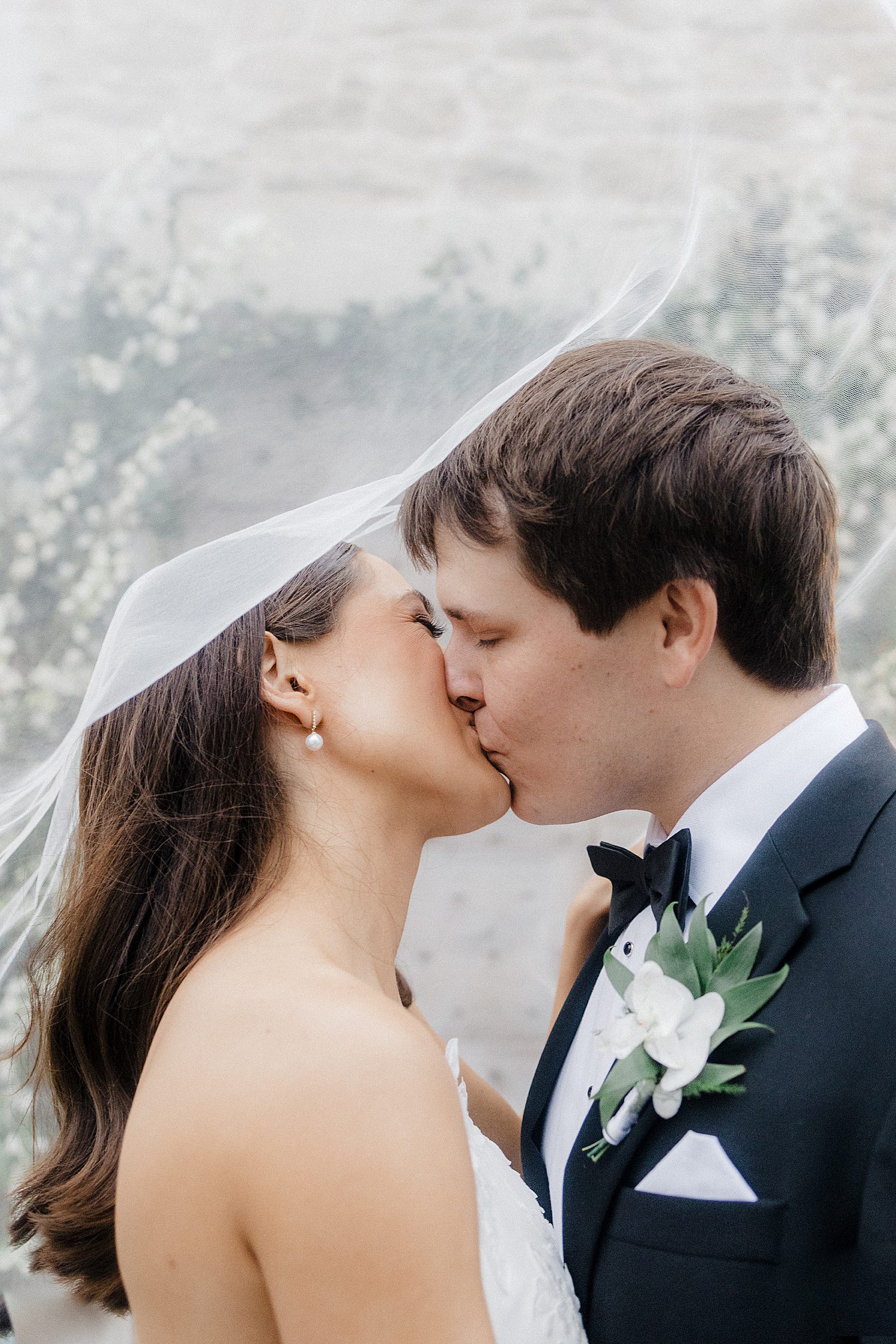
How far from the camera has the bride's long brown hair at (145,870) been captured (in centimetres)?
197

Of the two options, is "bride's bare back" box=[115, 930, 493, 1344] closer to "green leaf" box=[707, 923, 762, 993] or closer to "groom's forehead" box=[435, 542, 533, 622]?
"green leaf" box=[707, 923, 762, 993]

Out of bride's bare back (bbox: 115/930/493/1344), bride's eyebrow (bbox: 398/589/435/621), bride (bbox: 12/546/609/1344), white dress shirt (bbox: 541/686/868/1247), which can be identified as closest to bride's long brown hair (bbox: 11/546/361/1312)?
bride (bbox: 12/546/609/1344)

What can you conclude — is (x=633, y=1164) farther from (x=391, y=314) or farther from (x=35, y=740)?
(x=391, y=314)

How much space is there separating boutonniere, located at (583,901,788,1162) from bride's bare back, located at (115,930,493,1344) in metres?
0.32

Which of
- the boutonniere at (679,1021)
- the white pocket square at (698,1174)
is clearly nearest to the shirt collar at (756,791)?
the boutonniere at (679,1021)

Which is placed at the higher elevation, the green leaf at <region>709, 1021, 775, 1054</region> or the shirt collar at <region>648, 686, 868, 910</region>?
the shirt collar at <region>648, 686, 868, 910</region>

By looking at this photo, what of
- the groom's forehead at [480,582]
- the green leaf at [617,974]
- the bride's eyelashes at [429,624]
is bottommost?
the green leaf at [617,974]

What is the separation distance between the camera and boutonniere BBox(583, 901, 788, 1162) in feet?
5.44

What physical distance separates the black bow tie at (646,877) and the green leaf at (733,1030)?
267mm

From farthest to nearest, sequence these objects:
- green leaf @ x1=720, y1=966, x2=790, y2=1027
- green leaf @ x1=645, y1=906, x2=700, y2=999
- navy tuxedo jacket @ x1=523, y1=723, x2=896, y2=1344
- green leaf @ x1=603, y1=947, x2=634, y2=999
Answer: green leaf @ x1=603, y1=947, x2=634, y2=999
green leaf @ x1=645, y1=906, x2=700, y2=999
green leaf @ x1=720, y1=966, x2=790, y2=1027
navy tuxedo jacket @ x1=523, y1=723, x2=896, y2=1344

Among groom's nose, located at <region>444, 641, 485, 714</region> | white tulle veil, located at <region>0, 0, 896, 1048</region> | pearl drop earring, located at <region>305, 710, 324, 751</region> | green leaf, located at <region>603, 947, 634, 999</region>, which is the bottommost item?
green leaf, located at <region>603, 947, 634, 999</region>

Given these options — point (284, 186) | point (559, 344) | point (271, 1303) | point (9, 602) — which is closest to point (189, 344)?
point (284, 186)

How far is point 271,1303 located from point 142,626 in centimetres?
102

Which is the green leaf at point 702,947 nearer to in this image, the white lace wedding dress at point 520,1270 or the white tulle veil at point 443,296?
the white lace wedding dress at point 520,1270
